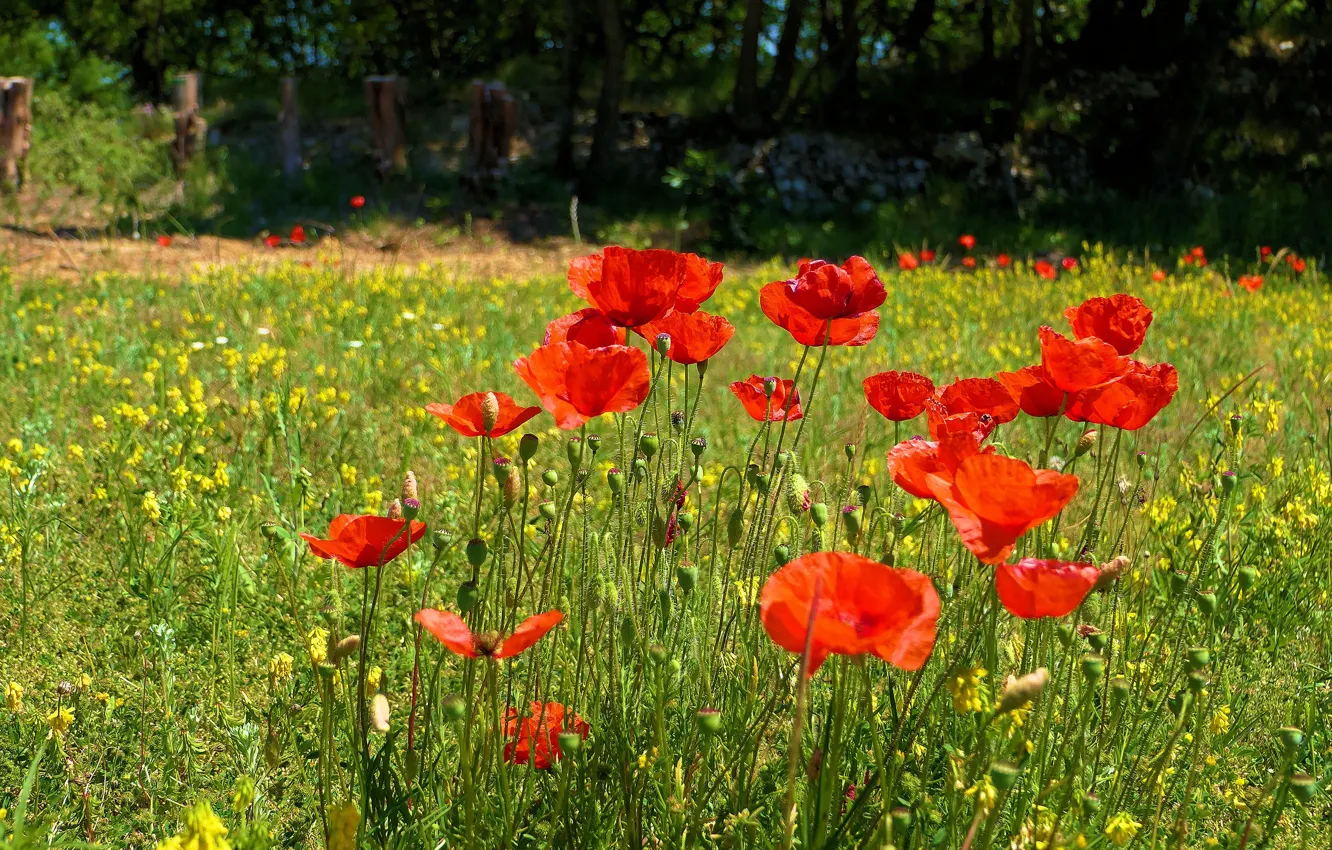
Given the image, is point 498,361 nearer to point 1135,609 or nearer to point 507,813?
point 1135,609

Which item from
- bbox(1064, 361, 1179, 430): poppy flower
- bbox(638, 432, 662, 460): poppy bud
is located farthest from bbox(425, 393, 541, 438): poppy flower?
bbox(1064, 361, 1179, 430): poppy flower

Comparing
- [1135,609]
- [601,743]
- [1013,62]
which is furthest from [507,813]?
[1013,62]

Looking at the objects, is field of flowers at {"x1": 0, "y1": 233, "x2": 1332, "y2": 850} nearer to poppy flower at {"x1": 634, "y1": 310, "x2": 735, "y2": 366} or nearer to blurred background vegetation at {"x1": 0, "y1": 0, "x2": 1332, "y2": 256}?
poppy flower at {"x1": 634, "y1": 310, "x2": 735, "y2": 366}

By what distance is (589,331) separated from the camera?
169 cm

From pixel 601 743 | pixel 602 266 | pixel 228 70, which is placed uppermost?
pixel 602 266

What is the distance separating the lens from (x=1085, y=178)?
13.9 meters

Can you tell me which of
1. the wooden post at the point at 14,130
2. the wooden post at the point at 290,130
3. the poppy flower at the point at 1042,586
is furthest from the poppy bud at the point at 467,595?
the wooden post at the point at 290,130

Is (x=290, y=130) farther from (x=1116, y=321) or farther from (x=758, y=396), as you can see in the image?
(x=1116, y=321)

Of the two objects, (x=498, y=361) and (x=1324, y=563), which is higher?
(x=1324, y=563)

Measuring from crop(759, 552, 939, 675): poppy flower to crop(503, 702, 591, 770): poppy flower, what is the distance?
2.15 ft

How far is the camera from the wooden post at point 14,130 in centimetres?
1246

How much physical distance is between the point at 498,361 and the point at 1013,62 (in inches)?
484

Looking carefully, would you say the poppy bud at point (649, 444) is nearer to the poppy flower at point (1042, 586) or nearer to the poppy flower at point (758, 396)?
the poppy flower at point (758, 396)

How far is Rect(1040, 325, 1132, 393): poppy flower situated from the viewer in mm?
1605
